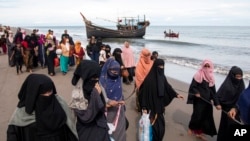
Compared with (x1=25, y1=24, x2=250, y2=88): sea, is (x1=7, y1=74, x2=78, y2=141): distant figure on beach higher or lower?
higher

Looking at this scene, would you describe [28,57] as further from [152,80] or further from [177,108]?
[152,80]

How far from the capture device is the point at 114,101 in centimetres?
336

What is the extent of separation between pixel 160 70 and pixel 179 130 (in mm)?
1519

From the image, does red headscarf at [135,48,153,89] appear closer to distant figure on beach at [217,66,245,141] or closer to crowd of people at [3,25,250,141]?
crowd of people at [3,25,250,141]

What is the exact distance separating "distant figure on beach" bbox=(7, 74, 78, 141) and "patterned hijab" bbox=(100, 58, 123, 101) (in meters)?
Result: 1.24

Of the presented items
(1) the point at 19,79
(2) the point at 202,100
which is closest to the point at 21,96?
(2) the point at 202,100

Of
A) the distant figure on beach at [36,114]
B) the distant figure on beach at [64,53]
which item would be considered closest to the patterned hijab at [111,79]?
the distant figure on beach at [36,114]

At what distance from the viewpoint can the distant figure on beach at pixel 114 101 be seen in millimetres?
3314

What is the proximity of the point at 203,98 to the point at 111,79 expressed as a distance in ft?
5.32

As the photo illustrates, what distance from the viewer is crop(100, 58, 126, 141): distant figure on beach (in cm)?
331

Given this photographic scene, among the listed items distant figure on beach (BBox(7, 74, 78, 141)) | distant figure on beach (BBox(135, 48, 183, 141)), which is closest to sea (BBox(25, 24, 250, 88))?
distant figure on beach (BBox(135, 48, 183, 141))

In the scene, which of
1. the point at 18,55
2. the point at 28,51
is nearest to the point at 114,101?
the point at 18,55

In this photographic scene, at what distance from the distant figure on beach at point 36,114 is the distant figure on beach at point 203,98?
2.68 metres

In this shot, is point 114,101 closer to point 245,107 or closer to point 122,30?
point 245,107
